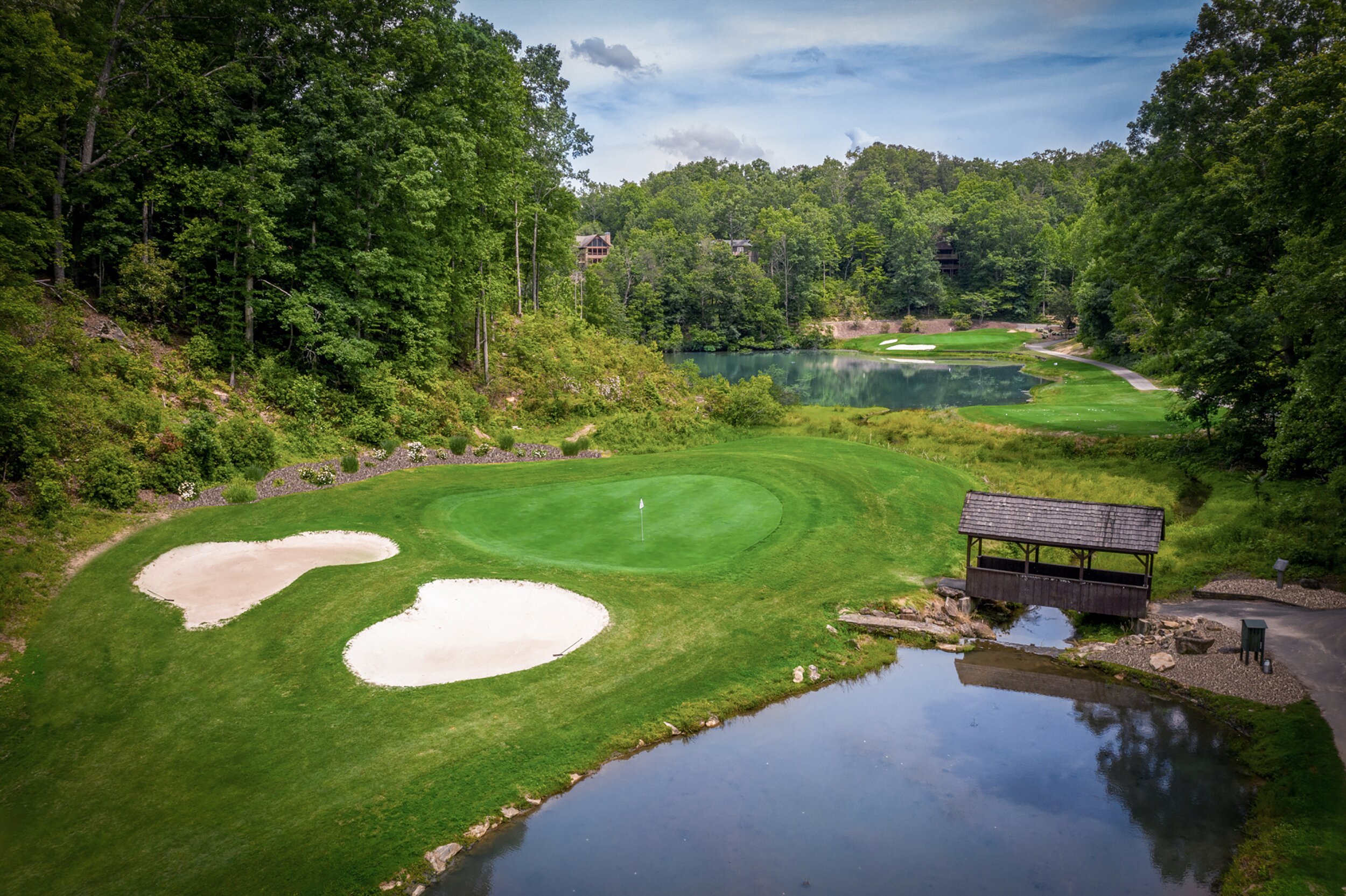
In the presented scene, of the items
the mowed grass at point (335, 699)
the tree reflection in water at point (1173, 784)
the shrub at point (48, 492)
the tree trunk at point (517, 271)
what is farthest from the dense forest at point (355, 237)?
the tree reflection in water at point (1173, 784)

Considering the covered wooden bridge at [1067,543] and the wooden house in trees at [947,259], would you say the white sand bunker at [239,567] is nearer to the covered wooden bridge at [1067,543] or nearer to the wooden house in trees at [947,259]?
the covered wooden bridge at [1067,543]

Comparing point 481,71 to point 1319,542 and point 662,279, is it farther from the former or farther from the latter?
point 662,279

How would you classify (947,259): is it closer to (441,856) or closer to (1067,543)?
(1067,543)

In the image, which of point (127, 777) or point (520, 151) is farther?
point (520, 151)

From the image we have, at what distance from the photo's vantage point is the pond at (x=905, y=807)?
37.1 ft

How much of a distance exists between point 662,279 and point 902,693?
83.7 metres

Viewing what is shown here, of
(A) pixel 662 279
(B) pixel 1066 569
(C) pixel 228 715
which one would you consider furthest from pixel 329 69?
(A) pixel 662 279

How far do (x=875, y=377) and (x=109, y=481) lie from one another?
64.0 m

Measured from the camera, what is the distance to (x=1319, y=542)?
21047 mm

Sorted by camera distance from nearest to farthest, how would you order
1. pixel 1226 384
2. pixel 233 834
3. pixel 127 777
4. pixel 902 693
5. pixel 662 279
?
pixel 233 834, pixel 127 777, pixel 902 693, pixel 1226 384, pixel 662 279

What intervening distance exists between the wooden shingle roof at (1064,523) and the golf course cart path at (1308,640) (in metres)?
2.44

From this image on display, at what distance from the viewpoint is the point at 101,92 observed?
27.7 meters

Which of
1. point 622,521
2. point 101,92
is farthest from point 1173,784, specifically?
point 101,92

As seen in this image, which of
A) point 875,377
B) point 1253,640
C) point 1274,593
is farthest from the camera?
point 875,377
